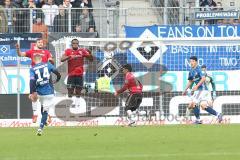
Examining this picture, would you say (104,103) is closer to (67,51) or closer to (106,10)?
(67,51)

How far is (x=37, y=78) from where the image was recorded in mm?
17266

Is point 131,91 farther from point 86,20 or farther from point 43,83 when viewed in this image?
point 86,20

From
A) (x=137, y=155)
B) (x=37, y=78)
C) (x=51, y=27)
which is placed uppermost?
(x=51, y=27)

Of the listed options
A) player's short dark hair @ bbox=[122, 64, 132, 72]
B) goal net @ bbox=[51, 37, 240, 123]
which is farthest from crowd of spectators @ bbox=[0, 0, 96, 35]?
player's short dark hair @ bbox=[122, 64, 132, 72]

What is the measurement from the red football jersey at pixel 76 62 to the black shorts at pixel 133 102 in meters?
2.02

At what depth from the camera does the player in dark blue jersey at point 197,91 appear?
66.7 feet

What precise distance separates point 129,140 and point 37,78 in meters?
3.22

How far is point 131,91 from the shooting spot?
20.2m

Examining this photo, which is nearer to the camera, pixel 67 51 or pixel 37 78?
pixel 37 78

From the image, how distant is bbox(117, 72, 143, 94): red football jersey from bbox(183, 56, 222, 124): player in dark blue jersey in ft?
4.65

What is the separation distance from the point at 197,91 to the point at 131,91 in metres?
1.87

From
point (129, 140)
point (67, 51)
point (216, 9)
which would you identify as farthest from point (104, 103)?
point (216, 9)

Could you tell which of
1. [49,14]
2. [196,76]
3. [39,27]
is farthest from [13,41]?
[196,76]

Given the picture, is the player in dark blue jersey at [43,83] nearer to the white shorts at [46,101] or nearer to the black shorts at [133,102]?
the white shorts at [46,101]
